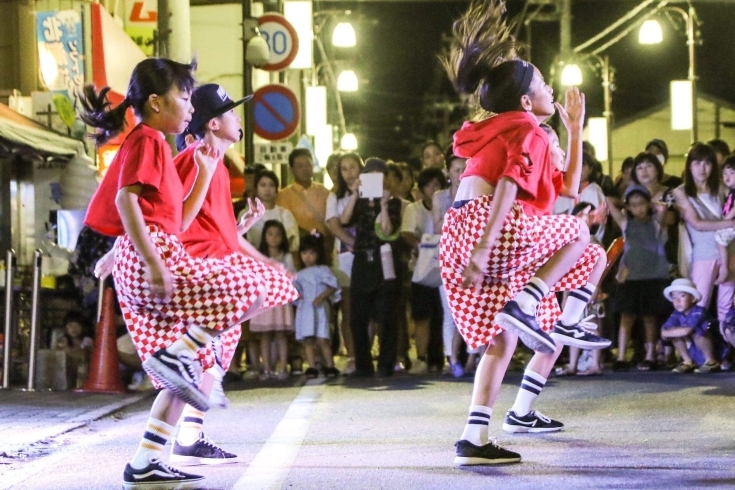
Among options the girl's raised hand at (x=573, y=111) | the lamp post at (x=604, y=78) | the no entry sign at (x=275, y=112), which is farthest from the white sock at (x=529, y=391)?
the lamp post at (x=604, y=78)

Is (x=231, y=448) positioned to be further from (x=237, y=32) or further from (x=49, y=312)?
(x=237, y=32)

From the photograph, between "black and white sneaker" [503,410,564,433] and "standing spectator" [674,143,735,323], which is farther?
"standing spectator" [674,143,735,323]

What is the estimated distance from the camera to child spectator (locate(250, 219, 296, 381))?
1113 centimetres

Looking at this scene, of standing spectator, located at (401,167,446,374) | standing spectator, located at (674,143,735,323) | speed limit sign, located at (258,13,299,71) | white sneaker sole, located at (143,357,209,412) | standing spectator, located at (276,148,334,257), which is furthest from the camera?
speed limit sign, located at (258,13,299,71)

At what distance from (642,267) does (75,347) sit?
5.37 m

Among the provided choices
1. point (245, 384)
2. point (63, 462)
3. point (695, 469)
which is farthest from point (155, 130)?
point (245, 384)

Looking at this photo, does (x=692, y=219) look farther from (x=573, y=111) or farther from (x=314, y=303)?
(x=573, y=111)

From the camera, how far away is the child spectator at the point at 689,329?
10.1 metres

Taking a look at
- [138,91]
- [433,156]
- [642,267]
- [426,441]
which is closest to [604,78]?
[433,156]

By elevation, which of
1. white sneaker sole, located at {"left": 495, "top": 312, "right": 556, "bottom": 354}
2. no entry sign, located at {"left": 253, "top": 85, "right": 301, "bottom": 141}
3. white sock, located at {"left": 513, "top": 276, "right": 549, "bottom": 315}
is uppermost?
no entry sign, located at {"left": 253, "top": 85, "right": 301, "bottom": 141}

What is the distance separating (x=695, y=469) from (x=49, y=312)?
772cm

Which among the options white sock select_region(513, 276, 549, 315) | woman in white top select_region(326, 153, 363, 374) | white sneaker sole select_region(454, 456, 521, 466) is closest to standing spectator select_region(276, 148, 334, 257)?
woman in white top select_region(326, 153, 363, 374)

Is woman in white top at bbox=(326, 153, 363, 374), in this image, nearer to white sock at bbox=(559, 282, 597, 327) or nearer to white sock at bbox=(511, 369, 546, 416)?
white sock at bbox=(511, 369, 546, 416)

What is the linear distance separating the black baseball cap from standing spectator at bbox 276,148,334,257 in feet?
20.7
